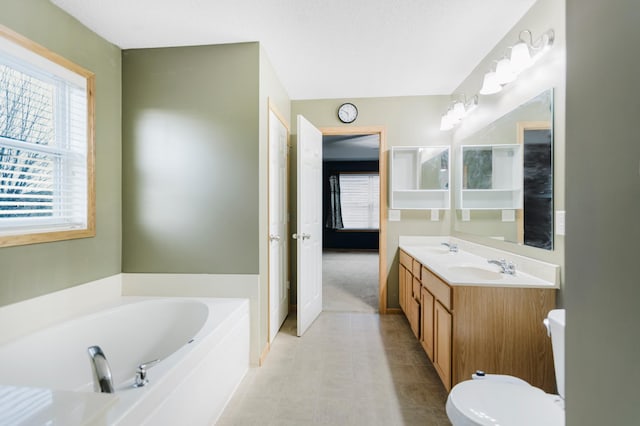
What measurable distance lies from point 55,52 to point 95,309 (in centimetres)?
165

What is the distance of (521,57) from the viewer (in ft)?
6.00

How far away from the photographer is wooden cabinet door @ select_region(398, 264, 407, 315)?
3076mm

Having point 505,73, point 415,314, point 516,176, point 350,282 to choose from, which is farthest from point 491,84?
point 350,282

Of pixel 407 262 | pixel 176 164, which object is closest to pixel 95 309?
pixel 176 164

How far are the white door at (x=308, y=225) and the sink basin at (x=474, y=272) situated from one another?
1331 millimetres

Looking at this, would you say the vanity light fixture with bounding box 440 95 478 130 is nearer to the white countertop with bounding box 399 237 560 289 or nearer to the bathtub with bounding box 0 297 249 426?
the white countertop with bounding box 399 237 560 289

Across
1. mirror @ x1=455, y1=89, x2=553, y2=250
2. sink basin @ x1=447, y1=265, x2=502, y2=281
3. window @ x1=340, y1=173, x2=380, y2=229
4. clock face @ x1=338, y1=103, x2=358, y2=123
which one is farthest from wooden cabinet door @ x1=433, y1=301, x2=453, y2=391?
window @ x1=340, y1=173, x2=380, y2=229

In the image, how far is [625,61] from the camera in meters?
0.48

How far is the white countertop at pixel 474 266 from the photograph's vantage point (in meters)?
1.71

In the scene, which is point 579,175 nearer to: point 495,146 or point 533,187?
point 533,187

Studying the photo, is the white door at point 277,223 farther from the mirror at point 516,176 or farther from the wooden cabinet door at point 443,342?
the mirror at point 516,176

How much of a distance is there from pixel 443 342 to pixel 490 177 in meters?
1.33

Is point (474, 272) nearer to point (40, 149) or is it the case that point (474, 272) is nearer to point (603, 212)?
point (603, 212)

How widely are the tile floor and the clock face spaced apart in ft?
7.54
